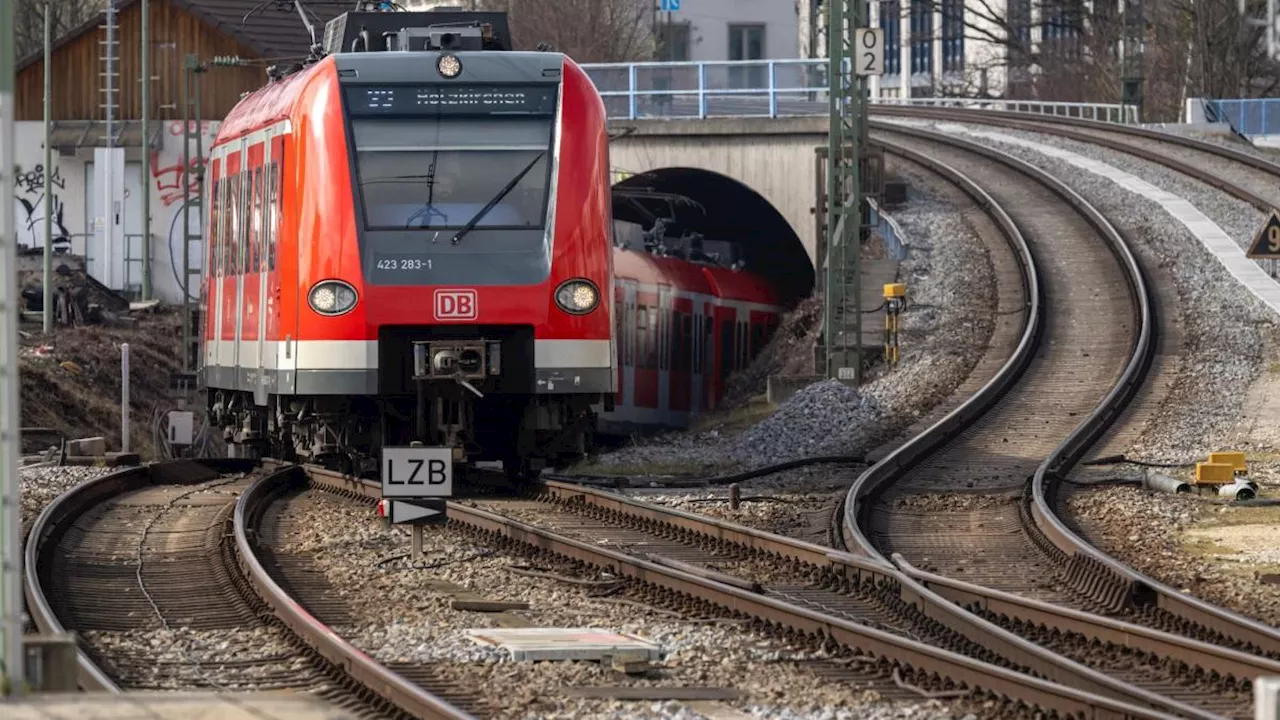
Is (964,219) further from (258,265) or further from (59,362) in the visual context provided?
(258,265)

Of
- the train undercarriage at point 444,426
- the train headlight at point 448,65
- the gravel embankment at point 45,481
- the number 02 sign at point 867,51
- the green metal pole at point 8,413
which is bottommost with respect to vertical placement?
the gravel embankment at point 45,481

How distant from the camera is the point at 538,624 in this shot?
36.4ft

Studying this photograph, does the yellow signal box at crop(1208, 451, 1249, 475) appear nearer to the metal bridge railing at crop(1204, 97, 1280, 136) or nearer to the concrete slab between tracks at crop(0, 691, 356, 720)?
the concrete slab between tracks at crop(0, 691, 356, 720)

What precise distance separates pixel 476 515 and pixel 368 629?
4.57 meters

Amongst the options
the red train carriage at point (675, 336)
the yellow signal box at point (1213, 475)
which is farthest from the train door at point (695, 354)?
the yellow signal box at point (1213, 475)

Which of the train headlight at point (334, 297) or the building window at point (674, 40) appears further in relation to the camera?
the building window at point (674, 40)

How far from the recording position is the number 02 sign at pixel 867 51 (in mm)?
27031

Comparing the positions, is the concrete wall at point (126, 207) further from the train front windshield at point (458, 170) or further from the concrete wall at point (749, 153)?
the train front windshield at point (458, 170)

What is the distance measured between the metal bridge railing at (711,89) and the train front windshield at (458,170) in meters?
21.9

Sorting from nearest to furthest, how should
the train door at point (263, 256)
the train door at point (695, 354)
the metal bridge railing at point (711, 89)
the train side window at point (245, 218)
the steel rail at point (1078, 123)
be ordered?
the train door at point (263, 256)
the train side window at point (245, 218)
the train door at point (695, 354)
the metal bridge railing at point (711, 89)
the steel rail at point (1078, 123)

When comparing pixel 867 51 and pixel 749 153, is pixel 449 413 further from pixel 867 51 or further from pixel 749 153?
pixel 749 153

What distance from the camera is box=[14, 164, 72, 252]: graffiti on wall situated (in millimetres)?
46844

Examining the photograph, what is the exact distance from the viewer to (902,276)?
33688mm

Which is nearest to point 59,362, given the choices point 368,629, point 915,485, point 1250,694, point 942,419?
point 942,419
